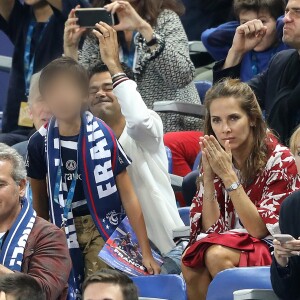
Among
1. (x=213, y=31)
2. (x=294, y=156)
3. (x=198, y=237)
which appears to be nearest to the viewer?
(x=294, y=156)

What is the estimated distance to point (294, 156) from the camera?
472 centimetres

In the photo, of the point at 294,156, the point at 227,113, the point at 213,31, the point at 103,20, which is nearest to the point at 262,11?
the point at 213,31

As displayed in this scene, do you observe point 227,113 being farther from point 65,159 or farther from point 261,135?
point 65,159

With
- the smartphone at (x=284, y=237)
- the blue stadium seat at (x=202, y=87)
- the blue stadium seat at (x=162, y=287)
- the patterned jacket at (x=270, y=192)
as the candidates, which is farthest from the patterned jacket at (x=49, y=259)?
the blue stadium seat at (x=202, y=87)

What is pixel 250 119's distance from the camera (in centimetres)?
518

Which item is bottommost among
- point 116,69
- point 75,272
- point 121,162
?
point 75,272

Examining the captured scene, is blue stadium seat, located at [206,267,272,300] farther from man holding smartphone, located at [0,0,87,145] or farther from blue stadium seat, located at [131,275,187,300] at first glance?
man holding smartphone, located at [0,0,87,145]

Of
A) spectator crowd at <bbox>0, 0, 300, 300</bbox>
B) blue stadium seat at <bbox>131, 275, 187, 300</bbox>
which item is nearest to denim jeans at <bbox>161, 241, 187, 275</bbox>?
spectator crowd at <bbox>0, 0, 300, 300</bbox>

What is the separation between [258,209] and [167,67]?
172cm

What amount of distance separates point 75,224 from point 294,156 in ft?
3.94

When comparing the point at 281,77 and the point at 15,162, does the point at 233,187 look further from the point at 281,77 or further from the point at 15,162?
the point at 281,77

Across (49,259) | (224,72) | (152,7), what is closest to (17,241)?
(49,259)

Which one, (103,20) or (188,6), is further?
(188,6)

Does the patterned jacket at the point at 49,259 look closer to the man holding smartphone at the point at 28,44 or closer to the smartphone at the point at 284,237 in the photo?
the smartphone at the point at 284,237
